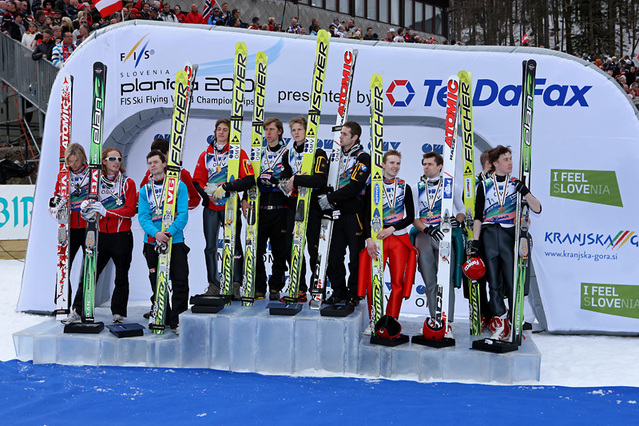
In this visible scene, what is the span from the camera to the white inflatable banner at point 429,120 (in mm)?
5551

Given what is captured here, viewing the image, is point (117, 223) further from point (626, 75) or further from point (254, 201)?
point (626, 75)

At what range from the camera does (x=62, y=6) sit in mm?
11992

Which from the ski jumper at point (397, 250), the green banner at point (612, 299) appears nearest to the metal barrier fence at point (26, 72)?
the ski jumper at point (397, 250)

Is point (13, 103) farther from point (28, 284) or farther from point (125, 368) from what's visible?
point (125, 368)

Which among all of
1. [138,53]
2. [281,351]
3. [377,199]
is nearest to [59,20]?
[138,53]

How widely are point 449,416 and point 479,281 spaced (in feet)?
5.08

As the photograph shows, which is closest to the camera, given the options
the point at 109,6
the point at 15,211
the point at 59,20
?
the point at 109,6

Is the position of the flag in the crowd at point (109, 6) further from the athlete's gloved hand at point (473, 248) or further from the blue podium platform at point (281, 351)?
the athlete's gloved hand at point (473, 248)

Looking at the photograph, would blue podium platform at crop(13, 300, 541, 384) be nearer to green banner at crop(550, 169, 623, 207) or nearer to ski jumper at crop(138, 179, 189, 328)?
ski jumper at crop(138, 179, 189, 328)

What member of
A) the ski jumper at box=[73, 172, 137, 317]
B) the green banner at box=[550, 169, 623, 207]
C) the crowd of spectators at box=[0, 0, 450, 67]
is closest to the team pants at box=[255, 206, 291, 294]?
the ski jumper at box=[73, 172, 137, 317]

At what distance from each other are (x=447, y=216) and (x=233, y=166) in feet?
5.55

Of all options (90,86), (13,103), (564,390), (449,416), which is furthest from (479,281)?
(13,103)

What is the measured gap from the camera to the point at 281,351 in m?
4.35

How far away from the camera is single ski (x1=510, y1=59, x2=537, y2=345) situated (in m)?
4.30
